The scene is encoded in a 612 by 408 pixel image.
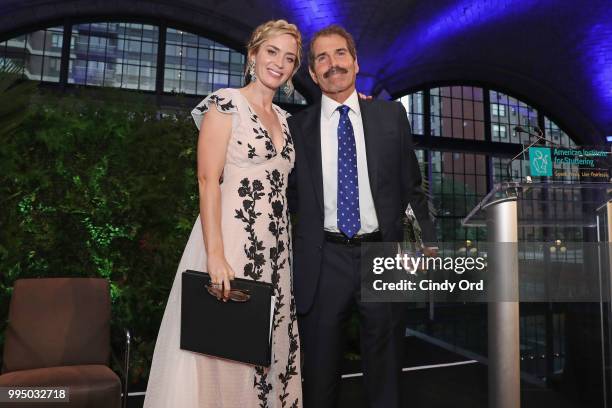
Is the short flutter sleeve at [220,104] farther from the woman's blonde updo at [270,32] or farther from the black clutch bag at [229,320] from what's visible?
the black clutch bag at [229,320]

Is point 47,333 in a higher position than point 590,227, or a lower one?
lower

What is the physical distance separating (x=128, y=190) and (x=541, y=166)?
620cm

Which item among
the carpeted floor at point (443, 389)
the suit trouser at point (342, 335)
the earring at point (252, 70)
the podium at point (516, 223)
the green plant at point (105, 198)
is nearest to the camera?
the suit trouser at point (342, 335)

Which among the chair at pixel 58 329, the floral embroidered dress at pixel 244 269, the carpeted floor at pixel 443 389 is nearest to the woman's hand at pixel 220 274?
the floral embroidered dress at pixel 244 269

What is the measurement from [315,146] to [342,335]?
0.82 metres

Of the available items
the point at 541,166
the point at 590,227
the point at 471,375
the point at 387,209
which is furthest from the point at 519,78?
the point at 387,209

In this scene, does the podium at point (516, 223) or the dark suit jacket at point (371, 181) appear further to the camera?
the podium at point (516, 223)

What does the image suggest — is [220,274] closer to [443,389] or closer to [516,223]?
[516,223]

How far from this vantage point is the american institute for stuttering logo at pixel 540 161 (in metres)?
6.56

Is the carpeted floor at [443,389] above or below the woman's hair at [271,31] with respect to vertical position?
below

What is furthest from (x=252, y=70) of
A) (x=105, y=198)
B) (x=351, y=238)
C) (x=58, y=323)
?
(x=58, y=323)

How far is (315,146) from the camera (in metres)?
1.86

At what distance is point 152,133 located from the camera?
3.52 metres

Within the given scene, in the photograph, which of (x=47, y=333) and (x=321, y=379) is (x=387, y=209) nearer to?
(x=321, y=379)
